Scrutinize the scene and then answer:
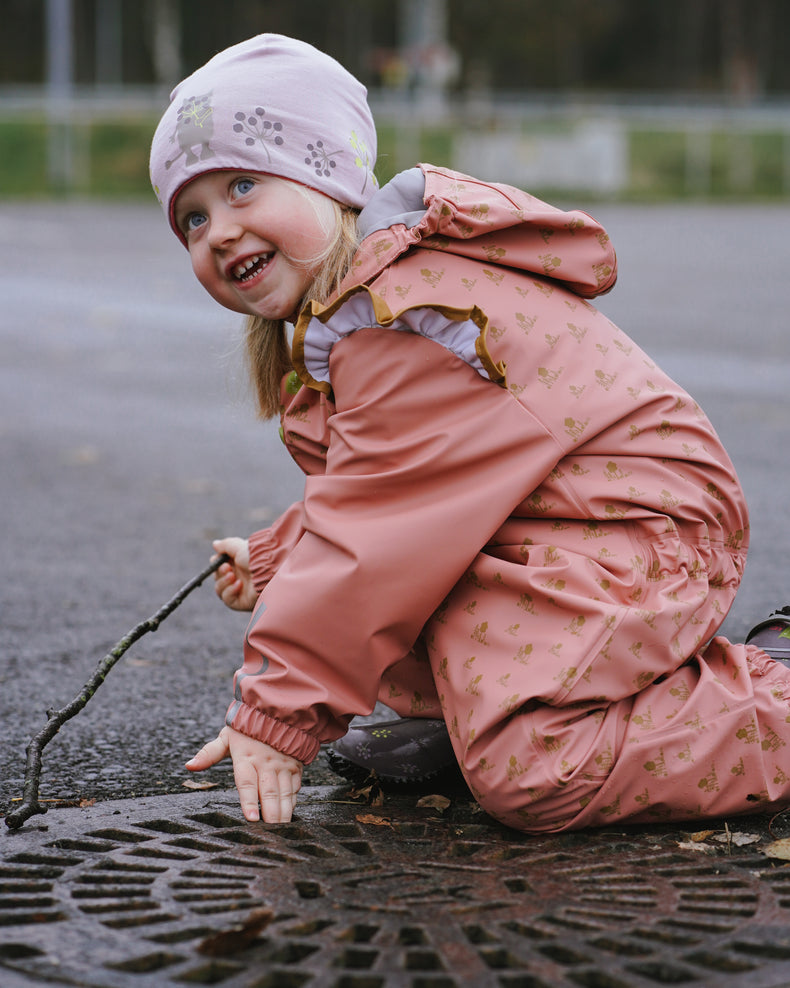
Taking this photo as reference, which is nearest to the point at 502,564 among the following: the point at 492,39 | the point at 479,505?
the point at 479,505

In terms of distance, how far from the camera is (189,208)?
2291mm

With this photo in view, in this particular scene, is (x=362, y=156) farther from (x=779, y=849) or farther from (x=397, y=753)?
(x=779, y=849)

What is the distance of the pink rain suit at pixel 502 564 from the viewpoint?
200 centimetres

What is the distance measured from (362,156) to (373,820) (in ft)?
3.25

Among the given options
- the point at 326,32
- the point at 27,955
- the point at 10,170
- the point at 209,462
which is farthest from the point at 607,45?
the point at 27,955

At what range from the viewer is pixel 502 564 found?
2.05 meters

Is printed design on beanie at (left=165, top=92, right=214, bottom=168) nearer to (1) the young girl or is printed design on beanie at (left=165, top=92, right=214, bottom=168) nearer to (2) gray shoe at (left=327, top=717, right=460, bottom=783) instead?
(1) the young girl

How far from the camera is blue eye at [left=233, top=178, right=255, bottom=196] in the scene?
7.33 ft

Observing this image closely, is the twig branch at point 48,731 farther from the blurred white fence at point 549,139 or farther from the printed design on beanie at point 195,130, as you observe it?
the blurred white fence at point 549,139

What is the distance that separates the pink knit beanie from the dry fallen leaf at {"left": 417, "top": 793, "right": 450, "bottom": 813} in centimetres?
89

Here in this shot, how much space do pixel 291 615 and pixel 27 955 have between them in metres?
0.54

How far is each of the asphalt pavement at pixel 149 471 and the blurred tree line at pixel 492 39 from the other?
1218 inches

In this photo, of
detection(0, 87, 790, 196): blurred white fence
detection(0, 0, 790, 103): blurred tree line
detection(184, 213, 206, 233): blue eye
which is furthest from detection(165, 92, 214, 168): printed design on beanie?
detection(0, 0, 790, 103): blurred tree line

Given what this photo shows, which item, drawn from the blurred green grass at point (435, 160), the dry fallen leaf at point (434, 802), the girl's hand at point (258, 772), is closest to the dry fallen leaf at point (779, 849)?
the dry fallen leaf at point (434, 802)
